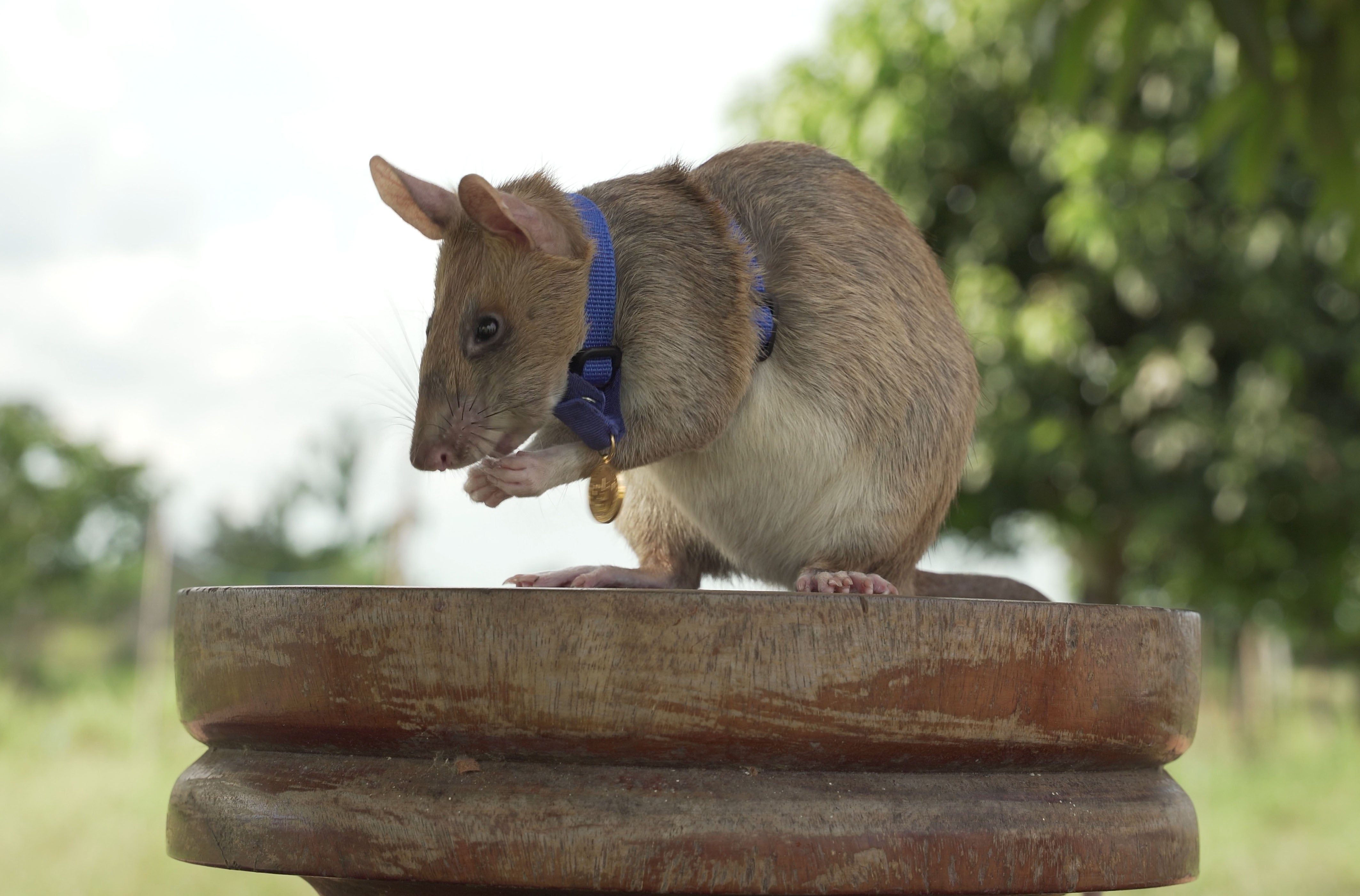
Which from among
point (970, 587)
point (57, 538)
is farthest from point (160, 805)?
point (970, 587)

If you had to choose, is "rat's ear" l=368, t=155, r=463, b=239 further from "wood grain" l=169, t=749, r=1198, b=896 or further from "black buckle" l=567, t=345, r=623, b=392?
"wood grain" l=169, t=749, r=1198, b=896

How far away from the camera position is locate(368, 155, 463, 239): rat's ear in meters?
1.83

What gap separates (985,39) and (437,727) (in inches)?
434

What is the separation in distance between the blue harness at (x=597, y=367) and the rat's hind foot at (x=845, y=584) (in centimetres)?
35

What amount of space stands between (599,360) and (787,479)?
345 mm

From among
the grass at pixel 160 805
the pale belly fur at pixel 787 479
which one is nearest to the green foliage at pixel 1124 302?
the grass at pixel 160 805

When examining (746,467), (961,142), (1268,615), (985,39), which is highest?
(985,39)

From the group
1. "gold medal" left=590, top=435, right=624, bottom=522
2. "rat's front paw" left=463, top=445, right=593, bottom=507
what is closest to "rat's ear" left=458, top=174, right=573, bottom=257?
"rat's front paw" left=463, top=445, right=593, bottom=507

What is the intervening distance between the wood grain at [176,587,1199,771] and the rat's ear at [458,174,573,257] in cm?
58

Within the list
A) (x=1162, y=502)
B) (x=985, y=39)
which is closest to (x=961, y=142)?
(x=985, y=39)

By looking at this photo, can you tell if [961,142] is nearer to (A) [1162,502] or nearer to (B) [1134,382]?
(B) [1134,382]

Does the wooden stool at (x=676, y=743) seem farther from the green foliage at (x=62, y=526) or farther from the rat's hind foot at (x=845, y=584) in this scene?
the green foliage at (x=62, y=526)

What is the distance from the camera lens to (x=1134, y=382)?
1048 centimetres

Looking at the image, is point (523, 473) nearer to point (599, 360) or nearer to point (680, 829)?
point (599, 360)
